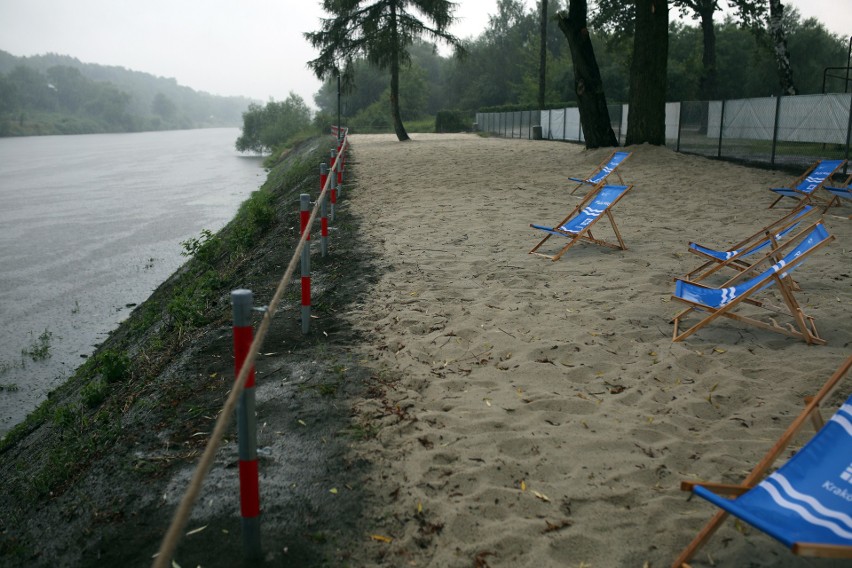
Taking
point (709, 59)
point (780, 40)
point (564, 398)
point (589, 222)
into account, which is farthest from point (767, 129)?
point (709, 59)

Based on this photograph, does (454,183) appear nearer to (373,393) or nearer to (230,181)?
(373,393)

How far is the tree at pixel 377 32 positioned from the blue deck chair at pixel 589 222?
23583mm

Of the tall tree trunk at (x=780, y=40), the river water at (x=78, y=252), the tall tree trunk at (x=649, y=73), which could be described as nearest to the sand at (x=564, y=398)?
the river water at (x=78, y=252)

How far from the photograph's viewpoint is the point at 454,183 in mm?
15320

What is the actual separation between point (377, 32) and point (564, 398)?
2867 cm

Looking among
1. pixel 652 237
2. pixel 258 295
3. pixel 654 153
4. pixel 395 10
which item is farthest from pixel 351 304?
pixel 395 10

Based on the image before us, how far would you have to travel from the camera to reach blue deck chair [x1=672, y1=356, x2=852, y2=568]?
248 centimetres

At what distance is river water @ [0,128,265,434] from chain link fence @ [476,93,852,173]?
13250 mm

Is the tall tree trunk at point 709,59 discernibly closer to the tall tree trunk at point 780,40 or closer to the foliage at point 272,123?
the tall tree trunk at point 780,40

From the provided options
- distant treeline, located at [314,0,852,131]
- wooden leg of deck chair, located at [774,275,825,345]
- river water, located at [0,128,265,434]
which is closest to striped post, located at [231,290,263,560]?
wooden leg of deck chair, located at [774,275,825,345]

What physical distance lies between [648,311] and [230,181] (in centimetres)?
3416

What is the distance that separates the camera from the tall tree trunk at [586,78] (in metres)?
18.5

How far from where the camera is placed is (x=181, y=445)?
421 cm

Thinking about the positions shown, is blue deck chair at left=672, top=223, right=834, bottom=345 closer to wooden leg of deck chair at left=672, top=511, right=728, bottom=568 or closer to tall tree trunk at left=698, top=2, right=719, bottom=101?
wooden leg of deck chair at left=672, top=511, right=728, bottom=568
